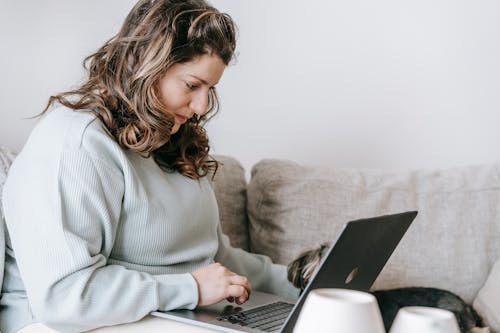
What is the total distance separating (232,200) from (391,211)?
1.49 ft

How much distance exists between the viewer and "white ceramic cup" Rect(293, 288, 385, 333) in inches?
22.4

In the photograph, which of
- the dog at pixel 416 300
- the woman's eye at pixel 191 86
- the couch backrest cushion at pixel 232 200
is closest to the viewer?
the woman's eye at pixel 191 86

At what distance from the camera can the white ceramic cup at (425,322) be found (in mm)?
589

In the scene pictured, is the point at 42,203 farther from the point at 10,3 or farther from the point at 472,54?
the point at 472,54

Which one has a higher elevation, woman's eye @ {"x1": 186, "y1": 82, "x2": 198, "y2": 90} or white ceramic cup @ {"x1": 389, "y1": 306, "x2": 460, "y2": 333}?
woman's eye @ {"x1": 186, "y1": 82, "x2": 198, "y2": 90}

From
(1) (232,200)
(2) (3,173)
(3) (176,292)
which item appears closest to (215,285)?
(3) (176,292)

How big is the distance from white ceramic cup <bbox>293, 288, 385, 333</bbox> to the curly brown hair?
2.25 feet

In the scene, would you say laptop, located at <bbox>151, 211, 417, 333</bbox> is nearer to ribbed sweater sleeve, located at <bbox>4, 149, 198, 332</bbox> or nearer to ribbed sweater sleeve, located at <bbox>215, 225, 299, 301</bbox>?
ribbed sweater sleeve, located at <bbox>4, 149, 198, 332</bbox>

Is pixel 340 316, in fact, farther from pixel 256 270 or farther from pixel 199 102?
pixel 256 270

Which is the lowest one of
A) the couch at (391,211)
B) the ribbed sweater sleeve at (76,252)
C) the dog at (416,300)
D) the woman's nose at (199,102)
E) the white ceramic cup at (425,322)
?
the dog at (416,300)

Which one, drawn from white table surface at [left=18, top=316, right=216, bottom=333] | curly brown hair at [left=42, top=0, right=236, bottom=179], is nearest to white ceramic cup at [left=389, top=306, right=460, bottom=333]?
white table surface at [left=18, top=316, right=216, bottom=333]

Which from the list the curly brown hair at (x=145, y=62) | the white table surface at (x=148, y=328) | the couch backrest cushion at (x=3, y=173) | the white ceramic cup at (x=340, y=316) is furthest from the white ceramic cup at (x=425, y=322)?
the couch backrest cushion at (x=3, y=173)

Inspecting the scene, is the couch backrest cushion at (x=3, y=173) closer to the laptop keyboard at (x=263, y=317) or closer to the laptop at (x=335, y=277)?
the laptop at (x=335, y=277)

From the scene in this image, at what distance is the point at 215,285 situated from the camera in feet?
3.70
